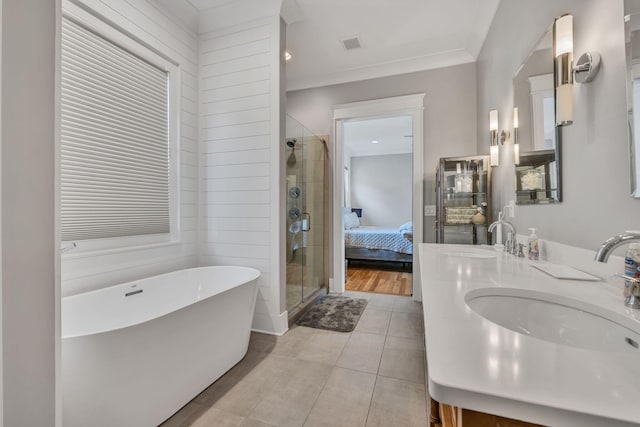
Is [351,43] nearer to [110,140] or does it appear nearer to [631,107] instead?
[110,140]

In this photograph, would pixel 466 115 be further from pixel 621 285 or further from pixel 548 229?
pixel 621 285

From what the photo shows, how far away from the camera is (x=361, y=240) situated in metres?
5.11

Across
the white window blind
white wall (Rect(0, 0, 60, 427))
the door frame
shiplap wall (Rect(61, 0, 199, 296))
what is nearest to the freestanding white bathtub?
shiplap wall (Rect(61, 0, 199, 296))

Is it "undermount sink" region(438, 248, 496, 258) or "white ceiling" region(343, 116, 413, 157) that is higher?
"white ceiling" region(343, 116, 413, 157)

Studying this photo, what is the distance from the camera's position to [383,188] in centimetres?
767

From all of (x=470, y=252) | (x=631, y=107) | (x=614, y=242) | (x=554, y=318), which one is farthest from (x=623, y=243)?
(x=470, y=252)

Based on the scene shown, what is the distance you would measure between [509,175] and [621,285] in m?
1.31

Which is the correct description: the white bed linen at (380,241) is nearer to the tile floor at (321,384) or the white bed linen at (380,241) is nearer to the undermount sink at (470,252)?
the tile floor at (321,384)

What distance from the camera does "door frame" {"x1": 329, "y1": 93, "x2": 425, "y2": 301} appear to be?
3195 millimetres

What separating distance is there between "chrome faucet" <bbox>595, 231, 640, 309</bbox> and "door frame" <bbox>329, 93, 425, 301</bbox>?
2.48 metres

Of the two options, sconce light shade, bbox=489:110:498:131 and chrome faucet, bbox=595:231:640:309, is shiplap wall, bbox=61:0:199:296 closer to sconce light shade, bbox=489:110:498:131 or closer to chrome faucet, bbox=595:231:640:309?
chrome faucet, bbox=595:231:640:309

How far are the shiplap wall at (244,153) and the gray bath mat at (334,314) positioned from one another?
0.35 m

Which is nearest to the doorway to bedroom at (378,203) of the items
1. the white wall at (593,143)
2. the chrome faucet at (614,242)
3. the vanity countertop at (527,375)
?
the white wall at (593,143)

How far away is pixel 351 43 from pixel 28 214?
308 centimetres
